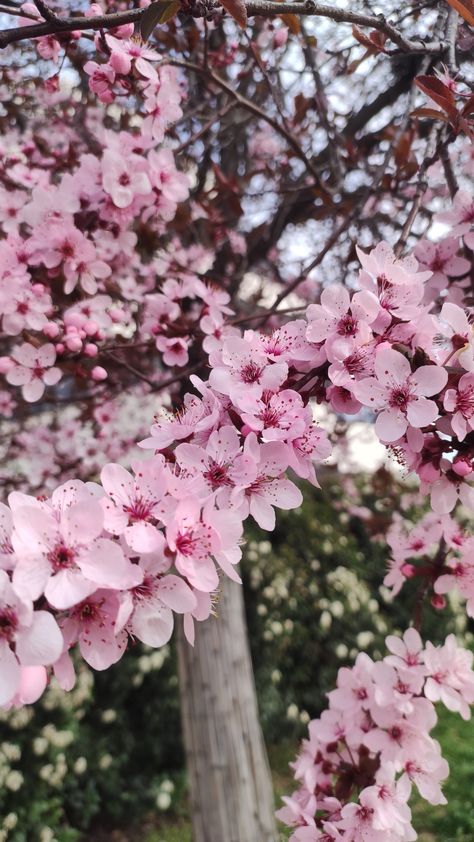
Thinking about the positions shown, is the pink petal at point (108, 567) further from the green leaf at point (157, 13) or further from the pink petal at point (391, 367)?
the green leaf at point (157, 13)

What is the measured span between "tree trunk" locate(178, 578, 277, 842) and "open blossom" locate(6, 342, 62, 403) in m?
1.45

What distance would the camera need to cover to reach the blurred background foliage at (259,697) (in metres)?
3.59

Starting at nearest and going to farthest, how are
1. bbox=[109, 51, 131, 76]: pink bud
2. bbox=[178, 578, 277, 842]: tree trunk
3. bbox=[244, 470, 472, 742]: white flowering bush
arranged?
bbox=[109, 51, 131, 76]: pink bud < bbox=[178, 578, 277, 842]: tree trunk < bbox=[244, 470, 472, 742]: white flowering bush

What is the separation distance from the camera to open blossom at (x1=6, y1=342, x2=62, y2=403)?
1.69 meters

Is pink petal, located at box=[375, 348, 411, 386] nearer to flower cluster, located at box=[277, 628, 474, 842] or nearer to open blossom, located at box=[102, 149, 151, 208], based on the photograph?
flower cluster, located at box=[277, 628, 474, 842]

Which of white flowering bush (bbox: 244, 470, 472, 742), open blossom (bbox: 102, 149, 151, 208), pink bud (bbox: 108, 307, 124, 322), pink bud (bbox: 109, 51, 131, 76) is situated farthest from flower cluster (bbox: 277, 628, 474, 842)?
white flowering bush (bbox: 244, 470, 472, 742)

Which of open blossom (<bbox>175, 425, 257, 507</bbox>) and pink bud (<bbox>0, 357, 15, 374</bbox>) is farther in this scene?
pink bud (<bbox>0, 357, 15, 374</bbox>)

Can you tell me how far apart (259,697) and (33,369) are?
12.1 ft

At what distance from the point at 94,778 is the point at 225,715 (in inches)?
70.3

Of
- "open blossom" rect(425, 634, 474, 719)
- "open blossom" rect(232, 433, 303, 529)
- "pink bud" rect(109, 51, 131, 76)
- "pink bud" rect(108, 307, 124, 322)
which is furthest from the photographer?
"pink bud" rect(108, 307, 124, 322)

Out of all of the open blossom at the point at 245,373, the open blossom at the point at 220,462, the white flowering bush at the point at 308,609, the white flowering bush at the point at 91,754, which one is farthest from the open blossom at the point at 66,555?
the white flowering bush at the point at 308,609

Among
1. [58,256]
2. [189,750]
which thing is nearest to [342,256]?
[58,256]

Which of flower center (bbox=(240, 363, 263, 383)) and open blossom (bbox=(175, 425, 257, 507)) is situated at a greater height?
flower center (bbox=(240, 363, 263, 383))

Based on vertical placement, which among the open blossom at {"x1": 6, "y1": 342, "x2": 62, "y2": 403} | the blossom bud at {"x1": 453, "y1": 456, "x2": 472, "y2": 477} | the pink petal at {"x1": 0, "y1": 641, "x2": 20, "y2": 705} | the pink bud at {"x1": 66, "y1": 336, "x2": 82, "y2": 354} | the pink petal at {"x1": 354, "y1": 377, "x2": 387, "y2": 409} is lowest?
the open blossom at {"x1": 6, "y1": 342, "x2": 62, "y2": 403}
